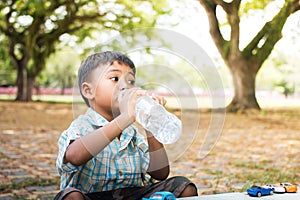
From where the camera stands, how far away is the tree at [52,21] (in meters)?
13.9

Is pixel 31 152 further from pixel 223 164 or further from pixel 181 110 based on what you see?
pixel 181 110

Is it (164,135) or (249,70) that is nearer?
(164,135)

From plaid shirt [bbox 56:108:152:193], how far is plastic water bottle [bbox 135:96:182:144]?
0.20 meters

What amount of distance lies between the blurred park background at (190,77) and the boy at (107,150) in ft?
0.23

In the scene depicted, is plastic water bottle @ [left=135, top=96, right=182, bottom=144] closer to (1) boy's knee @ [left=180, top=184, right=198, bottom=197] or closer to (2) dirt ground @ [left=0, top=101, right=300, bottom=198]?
(2) dirt ground @ [left=0, top=101, right=300, bottom=198]

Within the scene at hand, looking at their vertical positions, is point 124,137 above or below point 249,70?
above

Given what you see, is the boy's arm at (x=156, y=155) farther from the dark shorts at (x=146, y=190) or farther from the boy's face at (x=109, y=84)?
the boy's face at (x=109, y=84)

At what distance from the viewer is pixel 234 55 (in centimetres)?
1095

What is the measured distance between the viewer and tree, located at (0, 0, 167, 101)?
13.9 meters

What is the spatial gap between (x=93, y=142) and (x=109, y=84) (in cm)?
21

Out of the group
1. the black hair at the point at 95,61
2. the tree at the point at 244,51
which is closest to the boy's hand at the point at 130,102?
the black hair at the point at 95,61

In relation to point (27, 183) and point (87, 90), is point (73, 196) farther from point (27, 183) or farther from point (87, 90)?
point (27, 183)

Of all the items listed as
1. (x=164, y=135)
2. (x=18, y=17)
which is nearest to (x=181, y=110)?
(x=164, y=135)

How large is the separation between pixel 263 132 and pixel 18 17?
35.4 feet
